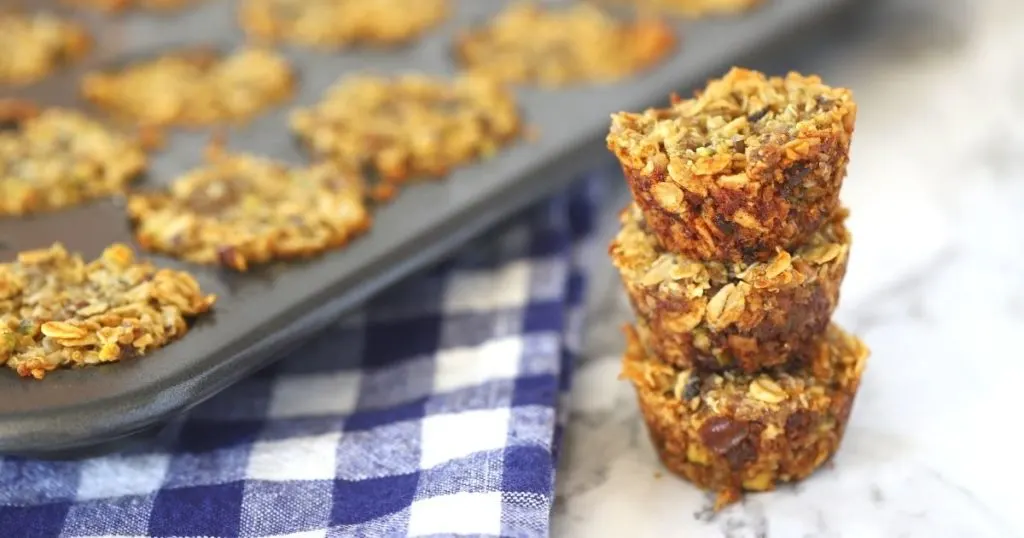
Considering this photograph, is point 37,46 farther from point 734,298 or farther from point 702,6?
point 734,298

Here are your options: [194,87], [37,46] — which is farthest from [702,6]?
[37,46]

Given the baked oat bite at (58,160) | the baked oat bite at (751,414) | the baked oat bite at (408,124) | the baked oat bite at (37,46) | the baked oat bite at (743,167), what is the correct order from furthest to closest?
1. the baked oat bite at (37,46)
2. the baked oat bite at (408,124)
3. the baked oat bite at (58,160)
4. the baked oat bite at (751,414)
5. the baked oat bite at (743,167)

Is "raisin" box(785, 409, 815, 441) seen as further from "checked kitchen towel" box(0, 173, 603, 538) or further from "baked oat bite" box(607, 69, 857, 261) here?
"checked kitchen towel" box(0, 173, 603, 538)

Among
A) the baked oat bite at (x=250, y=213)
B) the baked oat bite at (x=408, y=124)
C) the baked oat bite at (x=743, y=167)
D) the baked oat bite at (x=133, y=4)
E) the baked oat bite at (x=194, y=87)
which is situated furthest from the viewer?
the baked oat bite at (x=133, y=4)

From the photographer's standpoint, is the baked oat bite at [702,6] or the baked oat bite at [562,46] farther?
the baked oat bite at [702,6]

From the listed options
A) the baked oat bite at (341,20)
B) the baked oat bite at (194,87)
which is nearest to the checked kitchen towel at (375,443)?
the baked oat bite at (194,87)

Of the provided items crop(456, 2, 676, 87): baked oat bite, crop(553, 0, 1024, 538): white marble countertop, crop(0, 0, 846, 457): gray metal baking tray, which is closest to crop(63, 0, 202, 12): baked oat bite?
crop(0, 0, 846, 457): gray metal baking tray

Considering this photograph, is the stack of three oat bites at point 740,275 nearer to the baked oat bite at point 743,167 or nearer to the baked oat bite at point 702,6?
the baked oat bite at point 743,167

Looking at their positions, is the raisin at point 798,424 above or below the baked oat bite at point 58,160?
below
